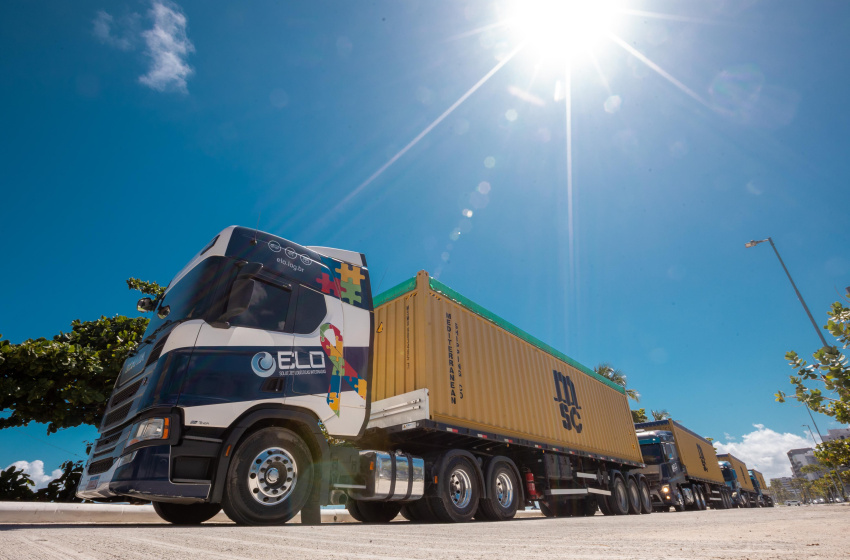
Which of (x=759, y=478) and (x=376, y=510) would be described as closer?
(x=376, y=510)

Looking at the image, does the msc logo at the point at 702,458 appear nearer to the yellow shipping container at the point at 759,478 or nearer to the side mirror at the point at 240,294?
the yellow shipping container at the point at 759,478

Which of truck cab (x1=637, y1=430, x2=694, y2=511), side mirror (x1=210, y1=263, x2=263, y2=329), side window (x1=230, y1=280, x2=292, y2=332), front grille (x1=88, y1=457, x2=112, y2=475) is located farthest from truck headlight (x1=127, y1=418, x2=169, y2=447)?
truck cab (x1=637, y1=430, x2=694, y2=511)

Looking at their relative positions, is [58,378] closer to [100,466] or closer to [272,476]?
[100,466]

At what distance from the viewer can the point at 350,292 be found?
20.2ft

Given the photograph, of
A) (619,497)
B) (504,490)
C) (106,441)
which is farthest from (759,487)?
(106,441)

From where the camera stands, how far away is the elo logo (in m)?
4.78

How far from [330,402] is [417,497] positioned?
2.06m

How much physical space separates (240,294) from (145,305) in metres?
1.99

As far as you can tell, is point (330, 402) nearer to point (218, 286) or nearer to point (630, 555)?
point (218, 286)

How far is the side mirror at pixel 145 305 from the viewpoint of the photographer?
19.1 feet

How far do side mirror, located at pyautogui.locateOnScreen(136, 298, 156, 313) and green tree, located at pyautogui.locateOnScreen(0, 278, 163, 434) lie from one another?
4.63 m

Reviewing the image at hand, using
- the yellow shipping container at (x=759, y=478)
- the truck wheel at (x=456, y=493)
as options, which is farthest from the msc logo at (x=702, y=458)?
the yellow shipping container at (x=759, y=478)

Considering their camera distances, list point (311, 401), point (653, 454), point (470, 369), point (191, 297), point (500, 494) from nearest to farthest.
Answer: point (191, 297)
point (311, 401)
point (470, 369)
point (500, 494)
point (653, 454)

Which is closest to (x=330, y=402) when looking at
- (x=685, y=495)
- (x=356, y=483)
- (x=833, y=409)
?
(x=356, y=483)
